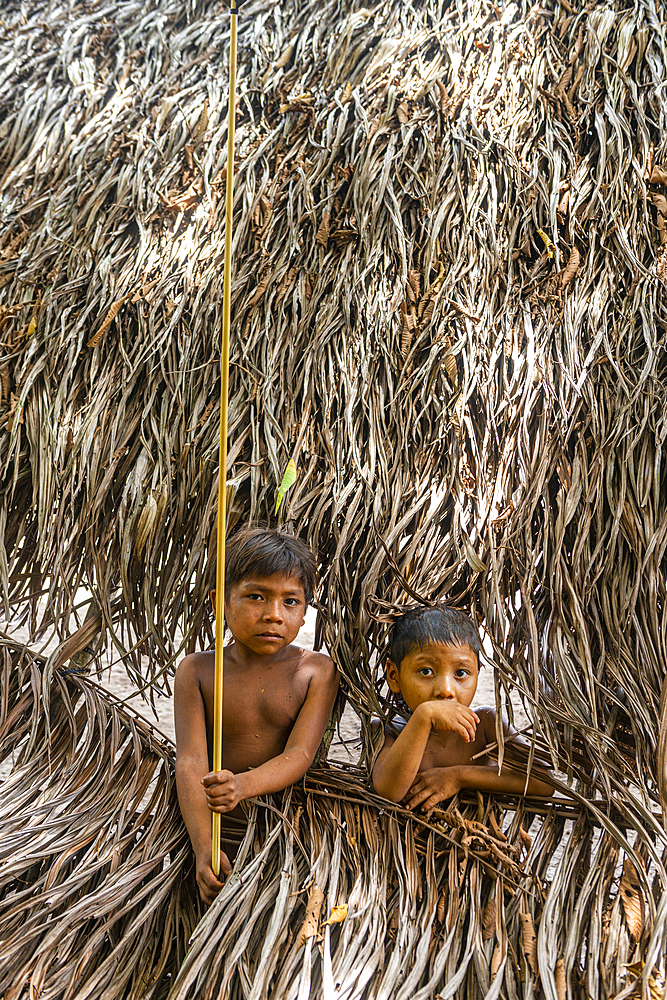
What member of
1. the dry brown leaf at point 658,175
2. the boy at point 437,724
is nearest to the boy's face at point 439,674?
the boy at point 437,724

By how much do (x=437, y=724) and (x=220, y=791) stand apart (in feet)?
1.04

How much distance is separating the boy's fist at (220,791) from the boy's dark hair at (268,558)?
0.30 m

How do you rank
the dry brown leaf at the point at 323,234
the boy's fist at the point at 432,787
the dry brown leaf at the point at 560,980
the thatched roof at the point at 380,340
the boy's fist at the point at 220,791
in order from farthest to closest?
the dry brown leaf at the point at 323,234 < the thatched roof at the point at 380,340 < the boy's fist at the point at 432,787 < the boy's fist at the point at 220,791 < the dry brown leaf at the point at 560,980

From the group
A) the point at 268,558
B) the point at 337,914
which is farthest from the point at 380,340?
the point at 337,914

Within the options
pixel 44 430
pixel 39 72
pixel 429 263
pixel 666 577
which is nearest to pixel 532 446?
pixel 666 577

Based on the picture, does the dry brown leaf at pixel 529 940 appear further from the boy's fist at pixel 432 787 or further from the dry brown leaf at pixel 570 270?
the dry brown leaf at pixel 570 270

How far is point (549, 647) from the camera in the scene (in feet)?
4.06

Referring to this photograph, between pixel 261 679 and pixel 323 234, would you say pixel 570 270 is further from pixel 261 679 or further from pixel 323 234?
pixel 261 679

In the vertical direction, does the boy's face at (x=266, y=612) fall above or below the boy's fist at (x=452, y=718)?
above

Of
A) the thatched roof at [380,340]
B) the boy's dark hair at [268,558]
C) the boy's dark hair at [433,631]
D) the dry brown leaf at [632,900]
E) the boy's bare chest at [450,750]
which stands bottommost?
the dry brown leaf at [632,900]

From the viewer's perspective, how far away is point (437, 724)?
1.13 metres

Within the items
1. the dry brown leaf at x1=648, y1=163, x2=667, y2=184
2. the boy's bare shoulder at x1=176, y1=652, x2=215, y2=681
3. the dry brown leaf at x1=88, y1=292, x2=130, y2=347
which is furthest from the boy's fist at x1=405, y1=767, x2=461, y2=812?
the dry brown leaf at x1=648, y1=163, x2=667, y2=184

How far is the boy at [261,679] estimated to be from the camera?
3.92 ft

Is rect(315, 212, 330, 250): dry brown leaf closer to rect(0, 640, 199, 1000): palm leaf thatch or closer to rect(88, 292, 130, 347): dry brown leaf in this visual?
rect(88, 292, 130, 347): dry brown leaf
